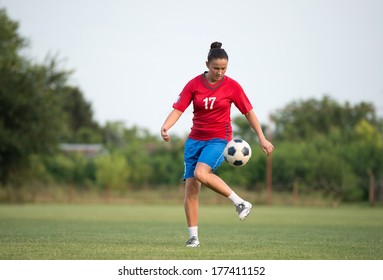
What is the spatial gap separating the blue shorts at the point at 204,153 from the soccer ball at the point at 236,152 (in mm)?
82

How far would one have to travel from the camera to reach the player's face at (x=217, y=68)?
854 cm

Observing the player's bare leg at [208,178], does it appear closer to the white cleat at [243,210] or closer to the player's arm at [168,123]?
the white cleat at [243,210]

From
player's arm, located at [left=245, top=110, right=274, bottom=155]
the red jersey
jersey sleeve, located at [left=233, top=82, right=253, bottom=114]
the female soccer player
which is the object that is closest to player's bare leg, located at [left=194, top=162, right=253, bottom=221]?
the female soccer player

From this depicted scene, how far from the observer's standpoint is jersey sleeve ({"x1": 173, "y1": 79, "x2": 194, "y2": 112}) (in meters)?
8.89

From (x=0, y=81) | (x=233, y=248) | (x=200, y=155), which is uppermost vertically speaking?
(x=0, y=81)

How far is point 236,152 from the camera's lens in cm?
883

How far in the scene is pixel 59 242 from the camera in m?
9.31

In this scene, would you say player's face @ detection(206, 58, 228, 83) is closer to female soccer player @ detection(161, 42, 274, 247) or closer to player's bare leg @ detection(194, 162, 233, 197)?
female soccer player @ detection(161, 42, 274, 247)

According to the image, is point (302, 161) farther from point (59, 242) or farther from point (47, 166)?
point (59, 242)

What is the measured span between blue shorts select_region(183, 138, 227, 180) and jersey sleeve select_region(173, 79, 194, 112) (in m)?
0.46

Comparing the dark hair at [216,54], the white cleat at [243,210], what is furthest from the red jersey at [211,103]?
the white cleat at [243,210]
